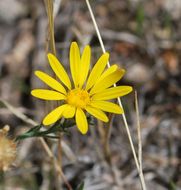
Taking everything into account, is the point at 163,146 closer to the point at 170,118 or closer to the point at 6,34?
the point at 170,118

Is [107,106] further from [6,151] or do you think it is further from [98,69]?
[6,151]

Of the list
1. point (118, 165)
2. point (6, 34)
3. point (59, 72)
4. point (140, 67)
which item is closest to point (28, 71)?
point (6, 34)

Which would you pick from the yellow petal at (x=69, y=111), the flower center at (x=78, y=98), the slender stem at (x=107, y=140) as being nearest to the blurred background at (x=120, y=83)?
the slender stem at (x=107, y=140)

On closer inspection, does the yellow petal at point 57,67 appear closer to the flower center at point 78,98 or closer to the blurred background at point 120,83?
the flower center at point 78,98

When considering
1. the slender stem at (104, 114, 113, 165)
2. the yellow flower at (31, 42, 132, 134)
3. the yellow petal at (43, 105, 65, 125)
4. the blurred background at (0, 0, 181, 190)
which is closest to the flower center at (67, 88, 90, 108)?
the yellow flower at (31, 42, 132, 134)

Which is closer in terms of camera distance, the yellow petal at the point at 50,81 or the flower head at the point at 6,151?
the flower head at the point at 6,151

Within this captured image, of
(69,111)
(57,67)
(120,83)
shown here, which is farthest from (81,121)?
(120,83)
